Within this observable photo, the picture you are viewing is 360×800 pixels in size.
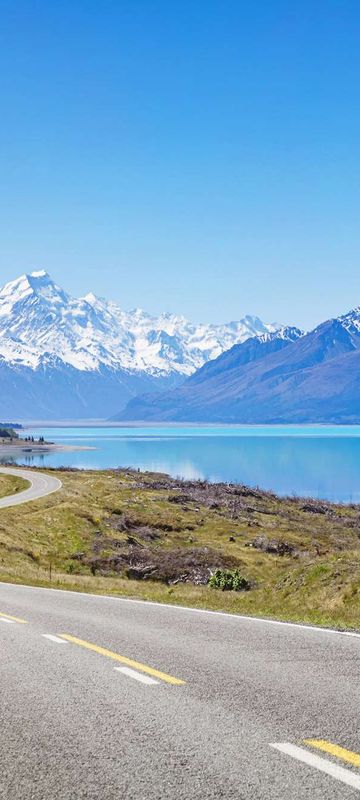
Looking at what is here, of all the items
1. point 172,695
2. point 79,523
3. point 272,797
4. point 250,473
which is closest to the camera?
point 272,797

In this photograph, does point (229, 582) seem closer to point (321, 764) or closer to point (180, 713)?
point (180, 713)

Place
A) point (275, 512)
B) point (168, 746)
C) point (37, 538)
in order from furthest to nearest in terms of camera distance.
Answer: point (275, 512) → point (37, 538) → point (168, 746)

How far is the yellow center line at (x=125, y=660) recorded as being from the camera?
10707 millimetres

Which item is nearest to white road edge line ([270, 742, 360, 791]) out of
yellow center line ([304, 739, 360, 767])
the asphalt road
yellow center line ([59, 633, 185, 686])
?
yellow center line ([304, 739, 360, 767])

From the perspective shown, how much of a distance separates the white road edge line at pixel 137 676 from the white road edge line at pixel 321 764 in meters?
3.23

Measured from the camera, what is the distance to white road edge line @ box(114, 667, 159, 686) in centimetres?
1054

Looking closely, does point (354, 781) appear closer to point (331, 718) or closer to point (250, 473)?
point (331, 718)

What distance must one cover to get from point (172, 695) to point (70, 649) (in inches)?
155

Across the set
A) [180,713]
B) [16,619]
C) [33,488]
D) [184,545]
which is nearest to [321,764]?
[180,713]

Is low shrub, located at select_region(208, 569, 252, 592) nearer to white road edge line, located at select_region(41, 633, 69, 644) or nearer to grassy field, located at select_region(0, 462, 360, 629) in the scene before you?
grassy field, located at select_region(0, 462, 360, 629)

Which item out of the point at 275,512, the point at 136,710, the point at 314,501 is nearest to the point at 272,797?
the point at 136,710

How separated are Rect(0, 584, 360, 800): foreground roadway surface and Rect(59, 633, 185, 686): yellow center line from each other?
0.08 ft

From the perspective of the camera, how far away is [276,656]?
1230cm

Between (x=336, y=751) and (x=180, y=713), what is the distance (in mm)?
2011
